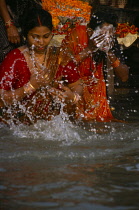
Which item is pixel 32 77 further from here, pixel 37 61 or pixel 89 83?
pixel 89 83

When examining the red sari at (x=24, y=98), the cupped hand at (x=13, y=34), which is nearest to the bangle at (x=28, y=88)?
the red sari at (x=24, y=98)

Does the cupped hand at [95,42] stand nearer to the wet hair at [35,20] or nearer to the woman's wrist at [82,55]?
the woman's wrist at [82,55]

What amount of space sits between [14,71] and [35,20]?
1.52ft

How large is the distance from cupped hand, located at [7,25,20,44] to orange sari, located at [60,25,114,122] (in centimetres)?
47

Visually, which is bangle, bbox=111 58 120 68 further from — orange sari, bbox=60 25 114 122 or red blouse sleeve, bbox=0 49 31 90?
red blouse sleeve, bbox=0 49 31 90

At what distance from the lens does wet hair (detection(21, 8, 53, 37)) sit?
12.9 ft

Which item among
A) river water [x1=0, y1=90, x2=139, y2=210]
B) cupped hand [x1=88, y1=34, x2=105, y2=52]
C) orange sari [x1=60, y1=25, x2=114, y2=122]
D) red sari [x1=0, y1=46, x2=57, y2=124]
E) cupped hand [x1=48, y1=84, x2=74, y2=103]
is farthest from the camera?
orange sari [x1=60, y1=25, x2=114, y2=122]

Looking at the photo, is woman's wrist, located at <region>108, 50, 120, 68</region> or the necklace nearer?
the necklace

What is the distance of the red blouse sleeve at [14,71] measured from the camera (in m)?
3.89

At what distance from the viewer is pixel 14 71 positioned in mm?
3990

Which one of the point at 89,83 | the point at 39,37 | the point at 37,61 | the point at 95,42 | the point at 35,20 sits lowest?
the point at 89,83

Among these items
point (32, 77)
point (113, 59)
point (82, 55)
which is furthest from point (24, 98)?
point (113, 59)

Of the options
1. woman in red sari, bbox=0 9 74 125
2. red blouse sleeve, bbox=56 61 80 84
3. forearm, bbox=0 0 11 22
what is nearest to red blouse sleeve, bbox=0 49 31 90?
woman in red sari, bbox=0 9 74 125

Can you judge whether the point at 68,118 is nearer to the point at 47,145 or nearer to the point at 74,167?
the point at 47,145
